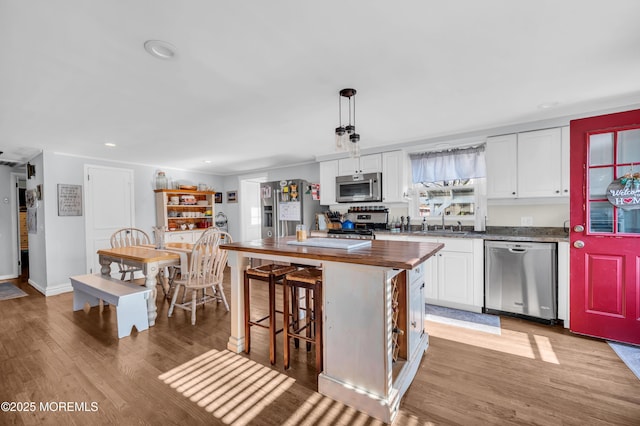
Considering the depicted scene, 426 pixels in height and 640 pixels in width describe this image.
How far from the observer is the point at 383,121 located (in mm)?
3182

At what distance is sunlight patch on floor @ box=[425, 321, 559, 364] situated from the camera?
93.2 inches

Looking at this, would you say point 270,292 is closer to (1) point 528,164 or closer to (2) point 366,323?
(2) point 366,323

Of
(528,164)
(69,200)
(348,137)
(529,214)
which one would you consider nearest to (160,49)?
(348,137)

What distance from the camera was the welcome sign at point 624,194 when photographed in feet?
7.97

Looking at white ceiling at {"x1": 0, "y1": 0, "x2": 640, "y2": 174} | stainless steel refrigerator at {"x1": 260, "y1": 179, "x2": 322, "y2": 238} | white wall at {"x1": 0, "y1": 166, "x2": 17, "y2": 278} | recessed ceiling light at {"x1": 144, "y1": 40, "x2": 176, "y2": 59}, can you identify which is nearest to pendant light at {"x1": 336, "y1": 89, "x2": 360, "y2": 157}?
white ceiling at {"x1": 0, "y1": 0, "x2": 640, "y2": 174}

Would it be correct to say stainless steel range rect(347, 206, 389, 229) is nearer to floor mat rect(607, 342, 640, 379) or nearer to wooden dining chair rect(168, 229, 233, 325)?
wooden dining chair rect(168, 229, 233, 325)

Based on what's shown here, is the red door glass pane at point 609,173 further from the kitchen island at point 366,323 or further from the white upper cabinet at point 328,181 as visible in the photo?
the white upper cabinet at point 328,181

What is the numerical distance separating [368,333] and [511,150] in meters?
2.99

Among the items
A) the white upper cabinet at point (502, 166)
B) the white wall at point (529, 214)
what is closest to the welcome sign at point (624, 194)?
the white wall at point (529, 214)

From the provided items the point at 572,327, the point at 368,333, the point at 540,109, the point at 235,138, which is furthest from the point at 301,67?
the point at 572,327

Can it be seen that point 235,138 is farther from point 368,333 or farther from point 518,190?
point 518,190

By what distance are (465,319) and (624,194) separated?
1837 millimetres

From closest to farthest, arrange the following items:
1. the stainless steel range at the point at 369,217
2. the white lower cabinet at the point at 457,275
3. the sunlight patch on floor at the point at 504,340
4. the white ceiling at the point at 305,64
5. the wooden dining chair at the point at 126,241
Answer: the white ceiling at the point at 305,64, the sunlight patch on floor at the point at 504,340, the white lower cabinet at the point at 457,275, the wooden dining chair at the point at 126,241, the stainless steel range at the point at 369,217

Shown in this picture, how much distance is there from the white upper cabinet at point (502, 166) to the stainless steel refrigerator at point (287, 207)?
8.73 ft
